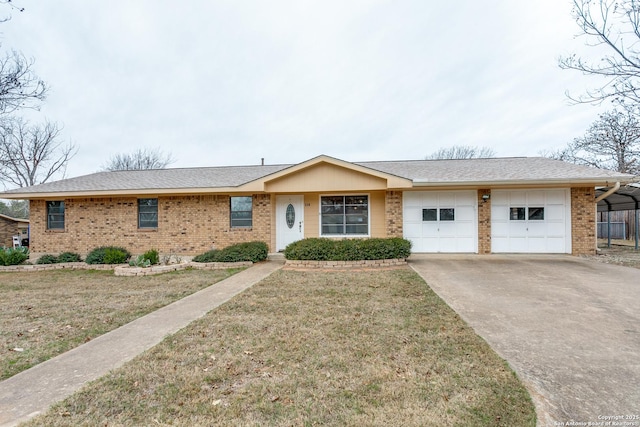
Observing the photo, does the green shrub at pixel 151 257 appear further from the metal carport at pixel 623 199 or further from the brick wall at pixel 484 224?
the metal carport at pixel 623 199

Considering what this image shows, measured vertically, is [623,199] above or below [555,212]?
above

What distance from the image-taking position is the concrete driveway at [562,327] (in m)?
2.45

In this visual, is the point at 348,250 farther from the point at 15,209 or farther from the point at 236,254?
the point at 15,209

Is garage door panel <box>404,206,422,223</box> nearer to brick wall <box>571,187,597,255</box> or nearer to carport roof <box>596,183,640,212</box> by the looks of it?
brick wall <box>571,187,597,255</box>

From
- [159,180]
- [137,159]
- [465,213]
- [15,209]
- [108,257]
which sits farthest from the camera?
[137,159]

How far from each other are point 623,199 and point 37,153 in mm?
41190

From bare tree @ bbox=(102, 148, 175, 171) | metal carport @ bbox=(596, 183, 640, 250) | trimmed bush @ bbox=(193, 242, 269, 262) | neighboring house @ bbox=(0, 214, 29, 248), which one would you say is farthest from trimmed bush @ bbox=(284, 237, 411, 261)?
bare tree @ bbox=(102, 148, 175, 171)

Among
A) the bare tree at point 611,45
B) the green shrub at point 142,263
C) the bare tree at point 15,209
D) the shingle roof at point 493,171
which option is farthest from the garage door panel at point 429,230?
the bare tree at point 15,209

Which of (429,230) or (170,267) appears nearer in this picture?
(170,267)

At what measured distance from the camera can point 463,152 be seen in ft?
115

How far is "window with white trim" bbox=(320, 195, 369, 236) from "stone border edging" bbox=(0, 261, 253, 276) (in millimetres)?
3446

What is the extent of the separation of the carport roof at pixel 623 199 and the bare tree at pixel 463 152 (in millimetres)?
19438

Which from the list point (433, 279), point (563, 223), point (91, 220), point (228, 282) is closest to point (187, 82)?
point (91, 220)

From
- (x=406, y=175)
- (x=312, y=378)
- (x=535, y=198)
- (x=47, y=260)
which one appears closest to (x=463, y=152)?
(x=535, y=198)
